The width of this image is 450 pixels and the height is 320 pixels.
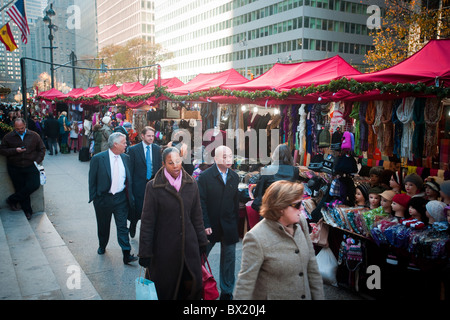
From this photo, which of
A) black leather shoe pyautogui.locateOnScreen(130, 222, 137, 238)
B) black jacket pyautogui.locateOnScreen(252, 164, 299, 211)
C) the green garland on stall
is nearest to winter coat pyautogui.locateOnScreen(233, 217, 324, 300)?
black jacket pyautogui.locateOnScreen(252, 164, 299, 211)

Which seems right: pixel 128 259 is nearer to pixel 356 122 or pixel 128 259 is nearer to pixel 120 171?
pixel 120 171

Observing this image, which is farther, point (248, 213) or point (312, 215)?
point (248, 213)

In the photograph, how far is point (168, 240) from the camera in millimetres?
3650

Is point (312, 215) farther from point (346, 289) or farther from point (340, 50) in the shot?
point (340, 50)

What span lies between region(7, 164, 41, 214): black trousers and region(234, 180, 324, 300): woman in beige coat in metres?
6.30

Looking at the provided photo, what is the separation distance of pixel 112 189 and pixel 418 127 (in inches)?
202

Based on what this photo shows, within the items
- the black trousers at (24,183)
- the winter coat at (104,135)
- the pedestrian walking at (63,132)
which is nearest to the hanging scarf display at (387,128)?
the black trousers at (24,183)

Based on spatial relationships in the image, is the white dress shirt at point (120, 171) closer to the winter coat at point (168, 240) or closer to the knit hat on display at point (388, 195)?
the winter coat at point (168, 240)

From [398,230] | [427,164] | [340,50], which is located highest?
[340,50]

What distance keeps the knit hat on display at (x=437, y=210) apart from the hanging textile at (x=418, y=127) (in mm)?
2236

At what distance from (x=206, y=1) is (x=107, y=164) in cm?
8596

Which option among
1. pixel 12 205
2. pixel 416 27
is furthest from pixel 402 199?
pixel 416 27

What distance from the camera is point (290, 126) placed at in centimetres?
929

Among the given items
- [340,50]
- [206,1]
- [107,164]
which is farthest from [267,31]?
[107,164]
